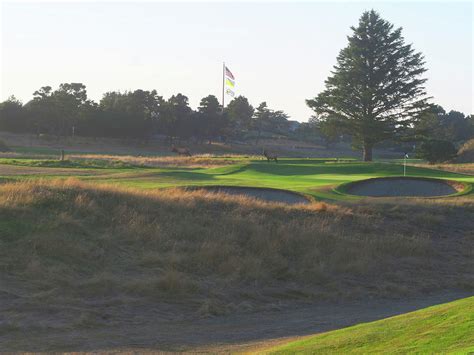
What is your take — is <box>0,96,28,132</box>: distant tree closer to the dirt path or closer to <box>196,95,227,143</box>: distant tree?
<box>196,95,227,143</box>: distant tree

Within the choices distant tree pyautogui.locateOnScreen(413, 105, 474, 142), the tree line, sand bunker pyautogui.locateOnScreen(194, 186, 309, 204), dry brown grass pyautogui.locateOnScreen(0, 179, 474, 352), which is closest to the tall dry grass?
dry brown grass pyautogui.locateOnScreen(0, 179, 474, 352)

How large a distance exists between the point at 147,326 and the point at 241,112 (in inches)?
4724

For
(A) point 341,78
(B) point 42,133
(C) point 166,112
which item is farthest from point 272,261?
(B) point 42,133

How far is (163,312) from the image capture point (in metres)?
13.1

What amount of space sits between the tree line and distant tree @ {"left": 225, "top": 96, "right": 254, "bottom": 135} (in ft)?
44.1

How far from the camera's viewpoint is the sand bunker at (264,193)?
24.0m

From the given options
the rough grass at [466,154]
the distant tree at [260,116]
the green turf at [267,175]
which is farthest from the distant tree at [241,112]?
the green turf at [267,175]

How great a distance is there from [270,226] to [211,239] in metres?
2.41

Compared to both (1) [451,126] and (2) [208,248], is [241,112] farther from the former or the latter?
(2) [208,248]

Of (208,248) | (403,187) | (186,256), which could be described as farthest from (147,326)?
(403,187)

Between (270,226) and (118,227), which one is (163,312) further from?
(270,226)

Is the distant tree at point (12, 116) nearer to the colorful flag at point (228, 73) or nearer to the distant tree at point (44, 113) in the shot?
the distant tree at point (44, 113)

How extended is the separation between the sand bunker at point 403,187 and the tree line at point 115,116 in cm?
6950

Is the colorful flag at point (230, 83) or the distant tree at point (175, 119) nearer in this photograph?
the colorful flag at point (230, 83)
